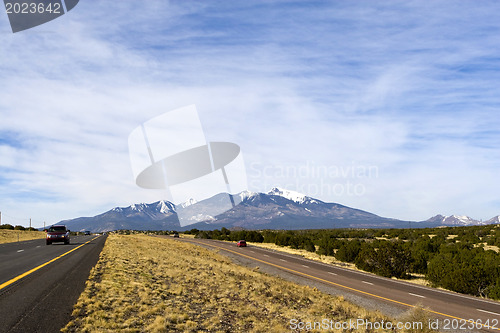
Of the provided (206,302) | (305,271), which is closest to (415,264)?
(305,271)

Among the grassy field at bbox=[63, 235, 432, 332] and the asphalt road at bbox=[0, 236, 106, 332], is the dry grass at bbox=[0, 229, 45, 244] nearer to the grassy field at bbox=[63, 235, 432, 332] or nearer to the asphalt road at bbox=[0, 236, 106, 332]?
the asphalt road at bbox=[0, 236, 106, 332]

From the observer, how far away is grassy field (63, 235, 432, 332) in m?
9.27

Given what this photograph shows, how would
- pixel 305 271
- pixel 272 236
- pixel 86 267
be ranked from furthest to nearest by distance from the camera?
pixel 272 236 → pixel 305 271 → pixel 86 267

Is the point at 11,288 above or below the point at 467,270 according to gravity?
above

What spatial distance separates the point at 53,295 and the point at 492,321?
17216 mm

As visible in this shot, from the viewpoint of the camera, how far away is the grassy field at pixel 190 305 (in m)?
9.27

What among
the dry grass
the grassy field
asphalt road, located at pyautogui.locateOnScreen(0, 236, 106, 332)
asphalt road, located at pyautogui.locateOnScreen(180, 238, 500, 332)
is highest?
the dry grass

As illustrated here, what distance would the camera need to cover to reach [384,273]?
30438mm

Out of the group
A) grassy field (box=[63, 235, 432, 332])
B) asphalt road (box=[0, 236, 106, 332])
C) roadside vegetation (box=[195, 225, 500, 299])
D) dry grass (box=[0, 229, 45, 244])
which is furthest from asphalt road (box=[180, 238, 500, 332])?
dry grass (box=[0, 229, 45, 244])

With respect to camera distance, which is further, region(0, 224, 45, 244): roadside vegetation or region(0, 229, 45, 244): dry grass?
region(0, 224, 45, 244): roadside vegetation

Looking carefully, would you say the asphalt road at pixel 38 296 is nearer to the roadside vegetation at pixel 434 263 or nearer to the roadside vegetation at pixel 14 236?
the roadside vegetation at pixel 434 263

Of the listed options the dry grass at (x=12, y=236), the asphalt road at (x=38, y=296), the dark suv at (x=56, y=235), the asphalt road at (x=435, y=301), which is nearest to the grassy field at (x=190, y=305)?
the asphalt road at (x=38, y=296)

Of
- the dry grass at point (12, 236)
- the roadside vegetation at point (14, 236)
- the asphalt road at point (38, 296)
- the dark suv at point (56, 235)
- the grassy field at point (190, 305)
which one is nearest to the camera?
the asphalt road at point (38, 296)

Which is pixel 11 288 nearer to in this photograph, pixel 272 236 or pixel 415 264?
pixel 415 264
